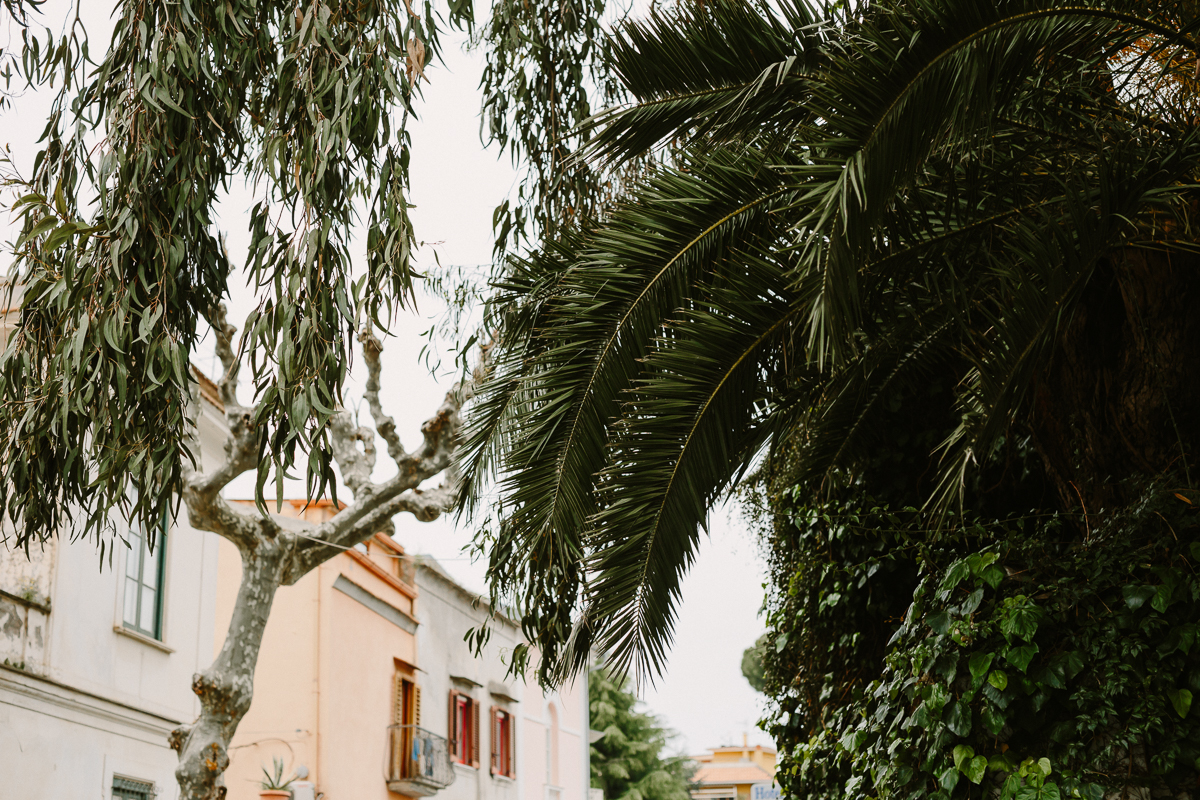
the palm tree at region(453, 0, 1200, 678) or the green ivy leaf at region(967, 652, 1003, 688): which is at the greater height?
the palm tree at region(453, 0, 1200, 678)

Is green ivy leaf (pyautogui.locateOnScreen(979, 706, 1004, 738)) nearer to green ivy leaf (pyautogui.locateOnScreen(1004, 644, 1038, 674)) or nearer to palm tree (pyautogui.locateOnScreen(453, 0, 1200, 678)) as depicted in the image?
green ivy leaf (pyautogui.locateOnScreen(1004, 644, 1038, 674))

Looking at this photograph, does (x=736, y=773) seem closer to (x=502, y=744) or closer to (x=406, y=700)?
(x=502, y=744)

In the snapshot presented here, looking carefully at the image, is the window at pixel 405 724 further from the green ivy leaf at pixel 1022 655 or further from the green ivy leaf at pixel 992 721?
the green ivy leaf at pixel 1022 655

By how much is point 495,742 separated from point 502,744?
658 millimetres

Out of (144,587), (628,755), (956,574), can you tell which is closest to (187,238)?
(956,574)

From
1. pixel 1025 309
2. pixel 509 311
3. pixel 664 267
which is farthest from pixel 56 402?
pixel 1025 309

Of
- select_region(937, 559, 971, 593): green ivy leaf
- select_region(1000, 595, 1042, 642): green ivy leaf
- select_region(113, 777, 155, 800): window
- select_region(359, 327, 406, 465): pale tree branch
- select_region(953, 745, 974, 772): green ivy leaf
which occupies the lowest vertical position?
select_region(953, 745, 974, 772): green ivy leaf

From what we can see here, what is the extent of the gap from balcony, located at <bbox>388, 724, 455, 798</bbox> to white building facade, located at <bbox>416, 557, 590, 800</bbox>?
86 cm

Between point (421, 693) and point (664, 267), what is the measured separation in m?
17.1

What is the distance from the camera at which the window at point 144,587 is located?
36.6ft

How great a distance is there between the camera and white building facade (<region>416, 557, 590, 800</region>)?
2133 cm

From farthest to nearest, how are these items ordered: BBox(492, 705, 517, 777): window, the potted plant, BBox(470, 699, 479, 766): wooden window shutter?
1. BBox(492, 705, 517, 777): window
2. BBox(470, 699, 479, 766): wooden window shutter
3. the potted plant

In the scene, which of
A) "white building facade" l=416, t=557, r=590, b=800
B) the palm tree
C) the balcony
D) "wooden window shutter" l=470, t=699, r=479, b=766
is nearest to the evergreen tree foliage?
"white building facade" l=416, t=557, r=590, b=800

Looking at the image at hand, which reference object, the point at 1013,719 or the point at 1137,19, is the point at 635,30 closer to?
the point at 1137,19
